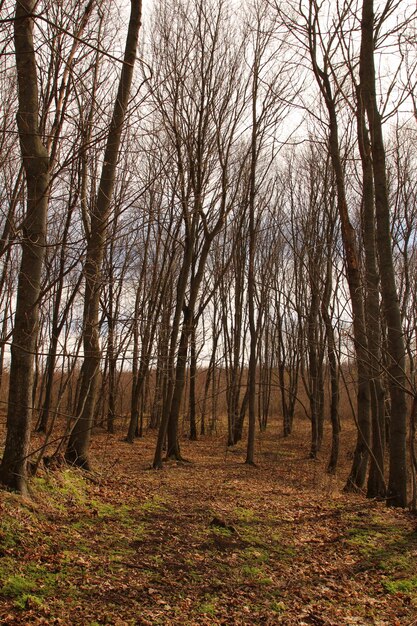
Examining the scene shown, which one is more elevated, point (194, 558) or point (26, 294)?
point (26, 294)

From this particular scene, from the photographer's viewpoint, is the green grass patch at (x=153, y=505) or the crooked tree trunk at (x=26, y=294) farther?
the green grass patch at (x=153, y=505)

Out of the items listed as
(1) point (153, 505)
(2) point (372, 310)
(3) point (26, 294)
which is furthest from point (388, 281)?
(3) point (26, 294)

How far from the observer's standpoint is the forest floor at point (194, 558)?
3.43 meters

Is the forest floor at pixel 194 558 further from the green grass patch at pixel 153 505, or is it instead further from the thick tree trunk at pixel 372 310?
the thick tree trunk at pixel 372 310

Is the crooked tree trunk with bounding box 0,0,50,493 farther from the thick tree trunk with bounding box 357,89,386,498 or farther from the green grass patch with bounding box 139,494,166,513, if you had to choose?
the thick tree trunk with bounding box 357,89,386,498

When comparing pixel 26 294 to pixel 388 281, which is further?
pixel 388 281

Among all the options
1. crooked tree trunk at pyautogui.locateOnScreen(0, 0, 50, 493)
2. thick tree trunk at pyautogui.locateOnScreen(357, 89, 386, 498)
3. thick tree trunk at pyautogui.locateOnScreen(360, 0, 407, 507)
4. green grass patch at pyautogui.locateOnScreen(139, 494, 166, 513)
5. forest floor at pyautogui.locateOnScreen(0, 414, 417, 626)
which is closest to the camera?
forest floor at pyautogui.locateOnScreen(0, 414, 417, 626)

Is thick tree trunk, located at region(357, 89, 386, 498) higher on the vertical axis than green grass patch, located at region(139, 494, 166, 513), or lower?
higher

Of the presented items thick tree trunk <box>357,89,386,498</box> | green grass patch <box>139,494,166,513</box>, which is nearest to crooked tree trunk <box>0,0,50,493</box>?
green grass patch <box>139,494,166,513</box>

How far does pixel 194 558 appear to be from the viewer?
4.49 metres

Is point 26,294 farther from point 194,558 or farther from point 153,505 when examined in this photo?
point 153,505

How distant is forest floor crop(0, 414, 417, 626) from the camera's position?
11.2ft

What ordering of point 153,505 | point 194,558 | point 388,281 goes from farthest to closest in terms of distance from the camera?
1. point 388,281
2. point 153,505
3. point 194,558

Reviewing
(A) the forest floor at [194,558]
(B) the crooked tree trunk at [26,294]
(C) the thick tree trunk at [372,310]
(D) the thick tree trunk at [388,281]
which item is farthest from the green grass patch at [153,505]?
(C) the thick tree trunk at [372,310]
